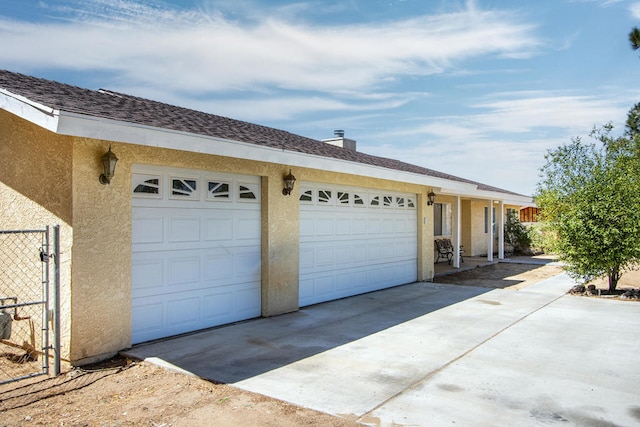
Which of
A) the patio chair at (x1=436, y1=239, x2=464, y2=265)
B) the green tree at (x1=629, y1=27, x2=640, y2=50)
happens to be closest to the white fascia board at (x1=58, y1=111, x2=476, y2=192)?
the patio chair at (x1=436, y1=239, x2=464, y2=265)

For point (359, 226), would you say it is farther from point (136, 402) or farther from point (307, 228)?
point (136, 402)

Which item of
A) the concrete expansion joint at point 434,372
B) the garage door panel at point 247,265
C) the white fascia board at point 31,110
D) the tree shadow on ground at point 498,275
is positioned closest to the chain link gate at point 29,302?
the white fascia board at point 31,110

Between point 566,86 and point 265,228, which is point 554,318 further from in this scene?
point 566,86

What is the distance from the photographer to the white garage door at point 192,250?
6301 millimetres

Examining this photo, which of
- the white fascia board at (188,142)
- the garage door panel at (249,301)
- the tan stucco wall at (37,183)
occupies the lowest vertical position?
the garage door panel at (249,301)

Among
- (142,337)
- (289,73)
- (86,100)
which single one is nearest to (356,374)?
(142,337)

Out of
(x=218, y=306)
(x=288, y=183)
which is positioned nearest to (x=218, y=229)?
(x=218, y=306)

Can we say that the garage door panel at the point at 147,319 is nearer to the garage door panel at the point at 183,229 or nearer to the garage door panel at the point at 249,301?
the garage door panel at the point at 183,229

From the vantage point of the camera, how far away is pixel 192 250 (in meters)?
6.95

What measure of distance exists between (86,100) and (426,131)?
21773 millimetres

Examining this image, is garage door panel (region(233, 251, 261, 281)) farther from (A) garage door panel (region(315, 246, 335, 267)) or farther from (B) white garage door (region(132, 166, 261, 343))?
(A) garage door panel (region(315, 246, 335, 267))

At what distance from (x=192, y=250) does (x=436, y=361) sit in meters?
3.86

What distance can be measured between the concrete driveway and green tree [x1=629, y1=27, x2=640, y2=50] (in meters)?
9.97

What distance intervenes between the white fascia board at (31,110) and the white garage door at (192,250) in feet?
5.03
